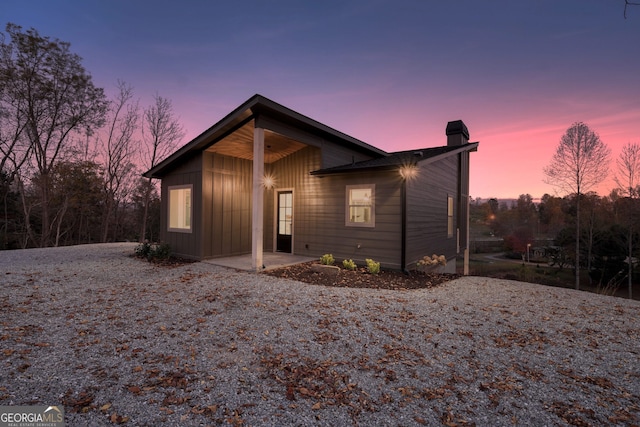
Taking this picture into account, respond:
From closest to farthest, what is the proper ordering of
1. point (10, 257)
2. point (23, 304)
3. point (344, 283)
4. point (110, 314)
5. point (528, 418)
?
1. point (528, 418)
2. point (110, 314)
3. point (23, 304)
4. point (344, 283)
5. point (10, 257)

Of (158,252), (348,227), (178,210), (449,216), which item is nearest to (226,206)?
(178,210)

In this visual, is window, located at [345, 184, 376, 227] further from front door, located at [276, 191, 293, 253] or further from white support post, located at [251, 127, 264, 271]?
white support post, located at [251, 127, 264, 271]

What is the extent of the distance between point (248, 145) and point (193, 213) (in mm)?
2764

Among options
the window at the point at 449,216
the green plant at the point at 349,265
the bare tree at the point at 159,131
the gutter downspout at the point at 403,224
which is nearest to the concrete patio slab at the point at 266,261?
the green plant at the point at 349,265

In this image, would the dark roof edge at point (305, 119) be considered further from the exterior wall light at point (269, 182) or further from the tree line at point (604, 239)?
the tree line at point (604, 239)

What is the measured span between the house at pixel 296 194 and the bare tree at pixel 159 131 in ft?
36.3

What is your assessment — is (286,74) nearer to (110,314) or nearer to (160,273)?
(160,273)

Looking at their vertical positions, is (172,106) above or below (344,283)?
above

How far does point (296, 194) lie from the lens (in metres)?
9.74

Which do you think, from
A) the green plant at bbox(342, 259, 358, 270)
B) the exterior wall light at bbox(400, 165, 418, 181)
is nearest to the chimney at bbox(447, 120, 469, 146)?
the exterior wall light at bbox(400, 165, 418, 181)

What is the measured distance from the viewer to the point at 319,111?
14422mm

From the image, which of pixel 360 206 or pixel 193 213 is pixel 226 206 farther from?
pixel 360 206

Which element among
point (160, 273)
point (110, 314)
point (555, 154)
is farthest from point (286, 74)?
point (555, 154)

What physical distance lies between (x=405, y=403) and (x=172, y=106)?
21786 mm
